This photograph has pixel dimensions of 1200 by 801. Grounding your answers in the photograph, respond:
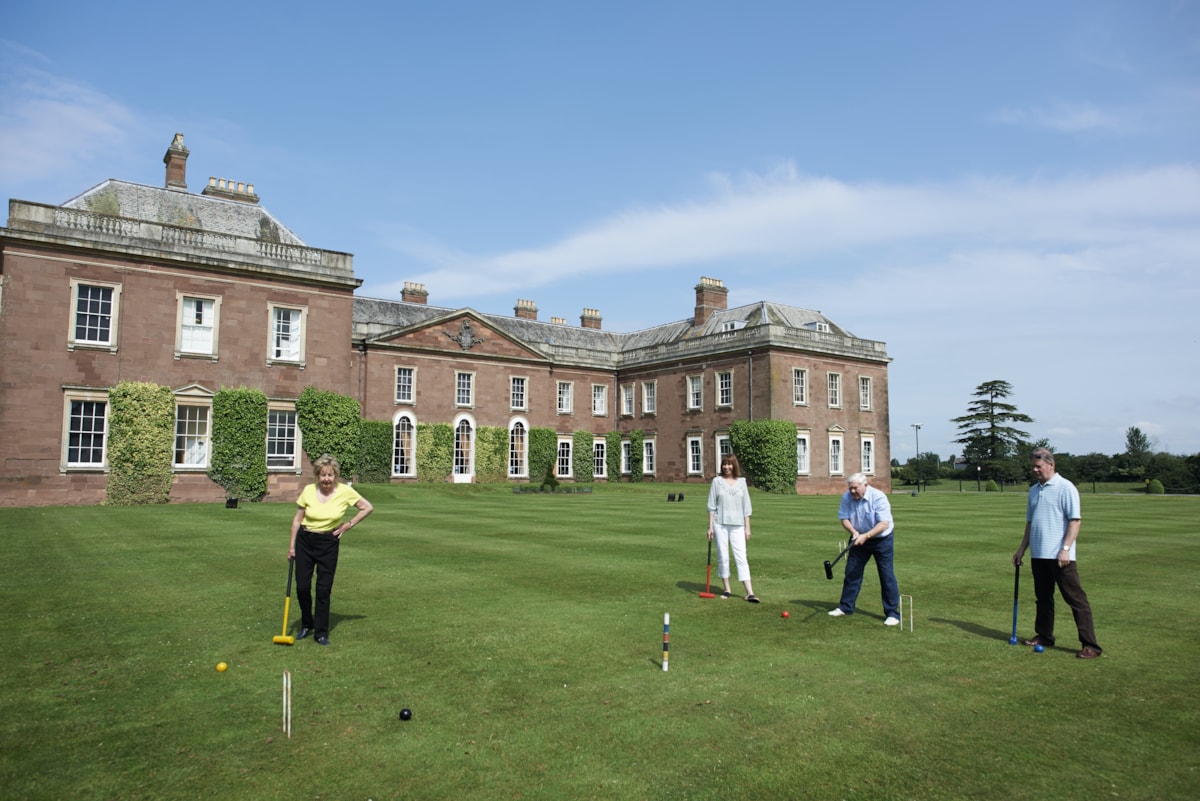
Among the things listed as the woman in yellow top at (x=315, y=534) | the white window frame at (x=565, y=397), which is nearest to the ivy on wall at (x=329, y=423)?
the white window frame at (x=565, y=397)

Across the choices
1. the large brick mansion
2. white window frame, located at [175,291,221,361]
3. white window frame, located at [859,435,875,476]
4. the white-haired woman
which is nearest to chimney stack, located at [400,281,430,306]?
the large brick mansion

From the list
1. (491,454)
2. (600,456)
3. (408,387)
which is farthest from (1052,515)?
(600,456)

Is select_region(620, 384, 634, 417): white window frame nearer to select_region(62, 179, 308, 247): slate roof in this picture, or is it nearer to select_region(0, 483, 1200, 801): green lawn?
select_region(62, 179, 308, 247): slate roof

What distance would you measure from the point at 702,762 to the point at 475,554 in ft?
31.7

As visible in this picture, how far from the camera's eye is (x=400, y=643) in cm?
826

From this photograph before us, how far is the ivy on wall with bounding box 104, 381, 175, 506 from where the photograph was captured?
28703 mm

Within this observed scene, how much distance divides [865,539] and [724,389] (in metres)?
38.7

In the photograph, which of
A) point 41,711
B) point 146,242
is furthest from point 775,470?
point 41,711

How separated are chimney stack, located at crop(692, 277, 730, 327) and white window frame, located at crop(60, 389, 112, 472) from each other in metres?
35.3

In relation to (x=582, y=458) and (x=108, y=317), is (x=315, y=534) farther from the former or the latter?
(x=582, y=458)

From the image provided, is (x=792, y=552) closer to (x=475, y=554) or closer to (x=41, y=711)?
(x=475, y=554)

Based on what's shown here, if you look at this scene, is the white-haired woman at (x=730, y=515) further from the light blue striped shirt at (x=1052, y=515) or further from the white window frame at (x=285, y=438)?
the white window frame at (x=285, y=438)

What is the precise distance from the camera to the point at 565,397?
52531mm

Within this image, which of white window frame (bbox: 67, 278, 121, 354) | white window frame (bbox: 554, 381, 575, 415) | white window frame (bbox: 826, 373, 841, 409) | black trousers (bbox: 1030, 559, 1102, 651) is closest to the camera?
black trousers (bbox: 1030, 559, 1102, 651)
